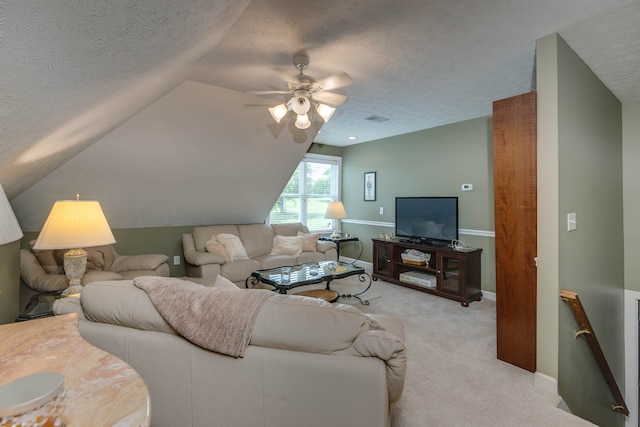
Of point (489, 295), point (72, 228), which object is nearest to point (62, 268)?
point (72, 228)

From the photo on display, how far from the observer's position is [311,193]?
6039 millimetres

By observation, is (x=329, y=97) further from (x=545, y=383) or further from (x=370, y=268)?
(x=370, y=268)

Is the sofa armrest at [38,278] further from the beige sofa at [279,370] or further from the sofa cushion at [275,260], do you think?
the sofa cushion at [275,260]

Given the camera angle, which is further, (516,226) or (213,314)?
(516,226)

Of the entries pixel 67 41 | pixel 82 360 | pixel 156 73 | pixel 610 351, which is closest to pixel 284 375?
pixel 82 360

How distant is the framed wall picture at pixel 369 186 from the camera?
5.77m

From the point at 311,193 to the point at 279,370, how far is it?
496 cm

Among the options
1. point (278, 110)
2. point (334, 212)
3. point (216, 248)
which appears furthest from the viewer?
point (334, 212)

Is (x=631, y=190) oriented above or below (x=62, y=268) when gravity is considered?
above

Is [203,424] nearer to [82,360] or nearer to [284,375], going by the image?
[284,375]

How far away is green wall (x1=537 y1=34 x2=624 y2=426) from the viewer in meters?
2.10

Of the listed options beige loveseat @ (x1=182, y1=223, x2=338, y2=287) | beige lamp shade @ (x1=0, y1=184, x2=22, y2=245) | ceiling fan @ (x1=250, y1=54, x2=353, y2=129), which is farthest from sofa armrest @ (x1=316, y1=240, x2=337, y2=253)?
beige lamp shade @ (x1=0, y1=184, x2=22, y2=245)

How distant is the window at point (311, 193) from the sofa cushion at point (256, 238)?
0.59 m

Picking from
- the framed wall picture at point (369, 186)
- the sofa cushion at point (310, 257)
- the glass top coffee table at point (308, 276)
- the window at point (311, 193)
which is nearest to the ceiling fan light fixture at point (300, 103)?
the glass top coffee table at point (308, 276)
